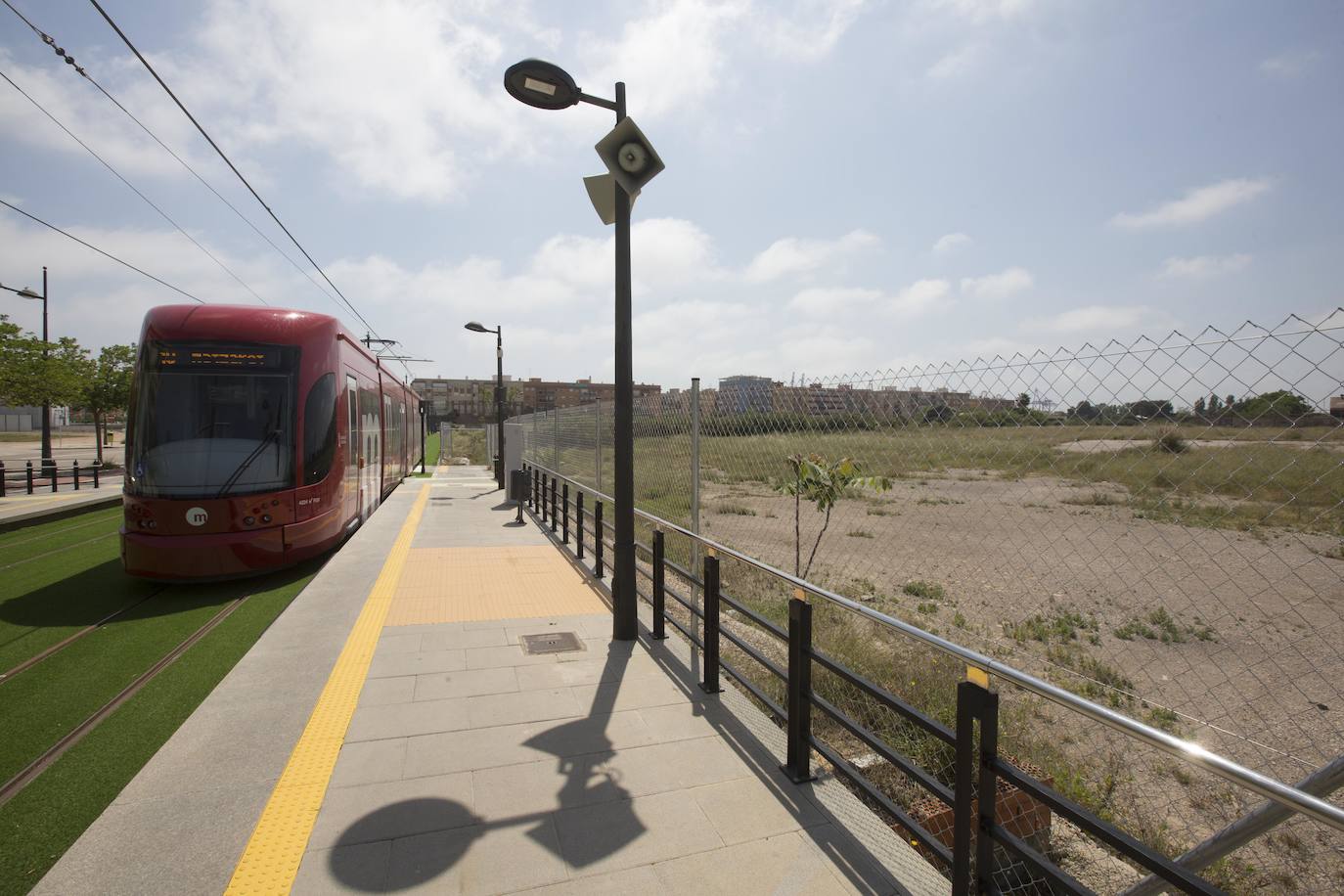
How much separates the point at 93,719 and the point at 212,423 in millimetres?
3988

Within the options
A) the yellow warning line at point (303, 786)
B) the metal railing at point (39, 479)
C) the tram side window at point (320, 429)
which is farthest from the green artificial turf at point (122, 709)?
the metal railing at point (39, 479)

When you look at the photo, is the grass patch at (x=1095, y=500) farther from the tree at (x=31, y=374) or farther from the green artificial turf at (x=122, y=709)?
the tree at (x=31, y=374)

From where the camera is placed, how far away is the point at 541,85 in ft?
16.8

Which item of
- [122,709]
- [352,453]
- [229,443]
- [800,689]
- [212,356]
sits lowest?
[122,709]

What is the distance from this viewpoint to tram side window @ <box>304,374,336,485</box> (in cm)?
785

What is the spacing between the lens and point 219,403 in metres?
7.38

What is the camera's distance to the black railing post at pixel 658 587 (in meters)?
5.29

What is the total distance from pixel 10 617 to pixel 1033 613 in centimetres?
1048

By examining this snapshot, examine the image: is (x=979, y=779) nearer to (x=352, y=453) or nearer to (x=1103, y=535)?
(x=1103, y=535)

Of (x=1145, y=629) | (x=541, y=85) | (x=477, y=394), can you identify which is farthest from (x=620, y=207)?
(x=477, y=394)

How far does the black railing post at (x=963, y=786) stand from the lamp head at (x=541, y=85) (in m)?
4.91

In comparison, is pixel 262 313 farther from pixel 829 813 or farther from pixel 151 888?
pixel 829 813

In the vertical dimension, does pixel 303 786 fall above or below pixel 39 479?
below

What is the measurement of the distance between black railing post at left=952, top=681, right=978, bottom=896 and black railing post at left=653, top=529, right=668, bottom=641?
3.14 metres
